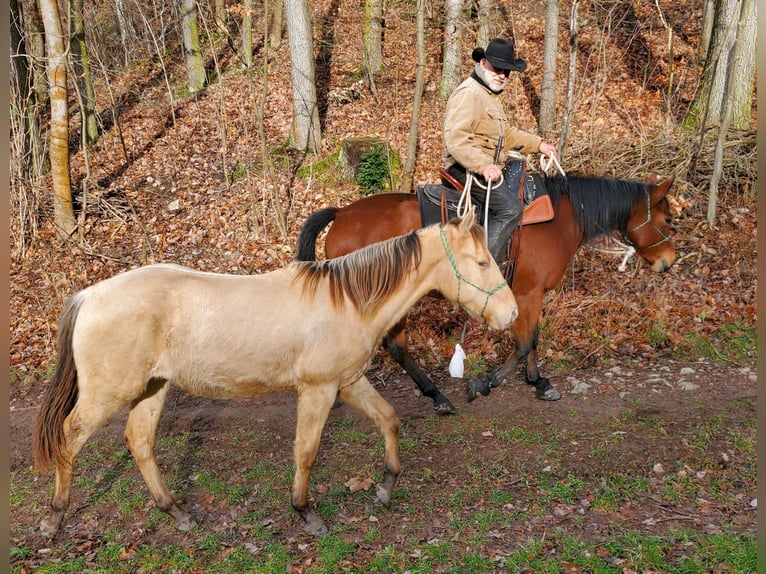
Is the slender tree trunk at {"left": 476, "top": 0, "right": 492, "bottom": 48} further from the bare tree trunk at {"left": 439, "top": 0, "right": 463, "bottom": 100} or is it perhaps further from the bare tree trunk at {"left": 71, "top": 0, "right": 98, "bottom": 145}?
the bare tree trunk at {"left": 71, "top": 0, "right": 98, "bottom": 145}

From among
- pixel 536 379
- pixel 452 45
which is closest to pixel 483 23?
pixel 452 45

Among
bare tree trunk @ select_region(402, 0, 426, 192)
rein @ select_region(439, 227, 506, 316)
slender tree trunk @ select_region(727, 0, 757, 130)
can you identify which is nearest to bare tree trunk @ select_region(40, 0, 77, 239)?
bare tree trunk @ select_region(402, 0, 426, 192)

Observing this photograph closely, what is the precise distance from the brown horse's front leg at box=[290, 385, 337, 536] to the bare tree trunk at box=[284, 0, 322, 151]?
9.61 meters

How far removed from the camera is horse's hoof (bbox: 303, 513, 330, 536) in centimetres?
434

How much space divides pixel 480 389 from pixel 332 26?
53.1 ft

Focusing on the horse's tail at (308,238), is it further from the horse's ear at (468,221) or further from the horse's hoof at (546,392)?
the horse's hoof at (546,392)

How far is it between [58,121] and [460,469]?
9.86 meters

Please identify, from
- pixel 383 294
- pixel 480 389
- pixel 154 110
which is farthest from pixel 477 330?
pixel 154 110

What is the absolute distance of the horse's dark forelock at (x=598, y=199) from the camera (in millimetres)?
6527

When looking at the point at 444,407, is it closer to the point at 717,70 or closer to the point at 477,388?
the point at 477,388

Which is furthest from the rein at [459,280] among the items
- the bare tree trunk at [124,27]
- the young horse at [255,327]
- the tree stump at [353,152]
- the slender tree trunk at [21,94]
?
the bare tree trunk at [124,27]

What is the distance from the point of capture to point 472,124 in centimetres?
583

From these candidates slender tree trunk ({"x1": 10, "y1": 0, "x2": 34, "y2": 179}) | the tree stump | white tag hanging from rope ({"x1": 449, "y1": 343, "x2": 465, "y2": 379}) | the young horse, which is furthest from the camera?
the tree stump

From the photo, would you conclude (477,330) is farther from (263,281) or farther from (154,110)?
(154,110)
